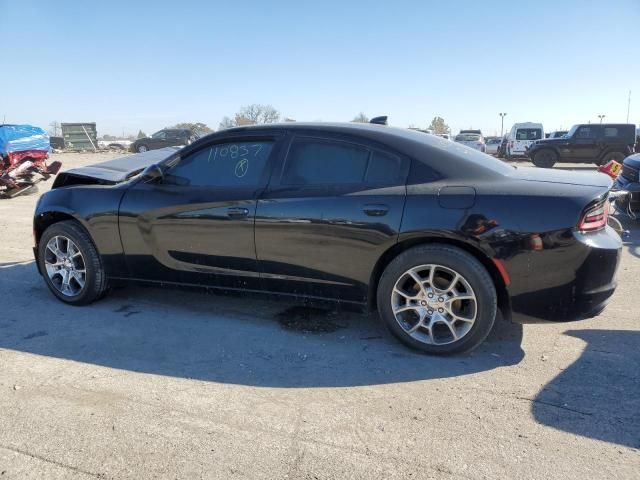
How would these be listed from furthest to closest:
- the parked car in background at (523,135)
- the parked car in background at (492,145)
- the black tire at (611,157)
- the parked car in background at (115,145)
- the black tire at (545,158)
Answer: the parked car in background at (115,145) < the parked car in background at (492,145) < the parked car in background at (523,135) < the black tire at (545,158) < the black tire at (611,157)

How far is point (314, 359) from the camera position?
343 centimetres

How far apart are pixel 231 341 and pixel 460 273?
1759 millimetres

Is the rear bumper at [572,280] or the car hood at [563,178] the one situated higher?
the car hood at [563,178]

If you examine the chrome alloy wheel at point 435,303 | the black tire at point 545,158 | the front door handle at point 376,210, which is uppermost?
the front door handle at point 376,210

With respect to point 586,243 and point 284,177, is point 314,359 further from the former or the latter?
point 586,243

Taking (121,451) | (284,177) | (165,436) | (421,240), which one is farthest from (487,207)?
(121,451)

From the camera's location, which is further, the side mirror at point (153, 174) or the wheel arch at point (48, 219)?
the wheel arch at point (48, 219)

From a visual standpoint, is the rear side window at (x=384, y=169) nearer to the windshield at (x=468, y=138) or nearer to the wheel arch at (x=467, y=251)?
the wheel arch at (x=467, y=251)

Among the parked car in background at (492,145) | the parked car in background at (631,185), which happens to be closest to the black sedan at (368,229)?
the parked car in background at (631,185)

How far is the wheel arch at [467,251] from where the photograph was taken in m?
3.31

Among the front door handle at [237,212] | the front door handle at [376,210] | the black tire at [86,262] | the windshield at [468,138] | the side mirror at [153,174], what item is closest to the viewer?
the front door handle at [376,210]

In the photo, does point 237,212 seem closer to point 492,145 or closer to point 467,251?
point 467,251

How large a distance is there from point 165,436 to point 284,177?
1988 millimetres

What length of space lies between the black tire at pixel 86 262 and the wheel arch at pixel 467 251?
253 centimetres
